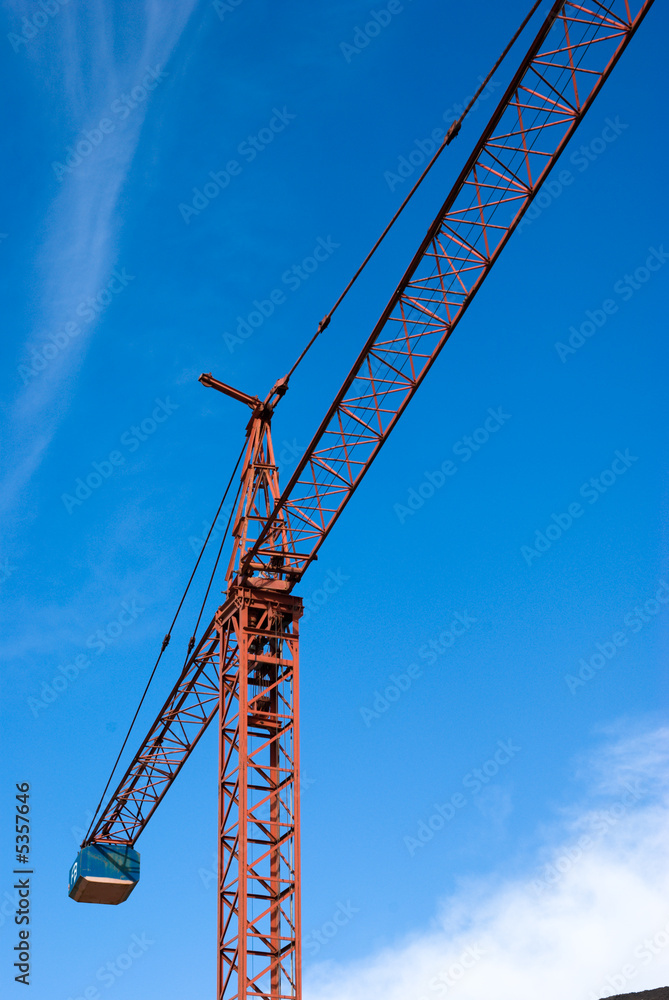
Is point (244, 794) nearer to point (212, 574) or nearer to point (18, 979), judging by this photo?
point (212, 574)

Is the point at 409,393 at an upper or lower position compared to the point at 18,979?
upper

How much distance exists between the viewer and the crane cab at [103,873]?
123 feet

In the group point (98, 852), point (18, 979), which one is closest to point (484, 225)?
point (98, 852)

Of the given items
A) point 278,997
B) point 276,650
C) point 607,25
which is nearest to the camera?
point 607,25

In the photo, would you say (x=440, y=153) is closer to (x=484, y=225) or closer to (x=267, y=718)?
(x=484, y=225)

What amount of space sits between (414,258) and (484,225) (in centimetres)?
170

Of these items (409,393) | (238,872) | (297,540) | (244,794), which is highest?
(409,393)

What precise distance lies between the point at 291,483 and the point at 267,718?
586 centimetres

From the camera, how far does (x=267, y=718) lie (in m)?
28.7

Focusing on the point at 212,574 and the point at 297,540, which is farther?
the point at 212,574

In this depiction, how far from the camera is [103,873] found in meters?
37.4

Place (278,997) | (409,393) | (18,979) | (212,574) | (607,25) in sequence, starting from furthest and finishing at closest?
(18,979) → (212,574) → (409,393) → (278,997) → (607,25)

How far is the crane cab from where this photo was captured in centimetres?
3744

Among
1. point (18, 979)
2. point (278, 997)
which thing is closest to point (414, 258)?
point (278, 997)
